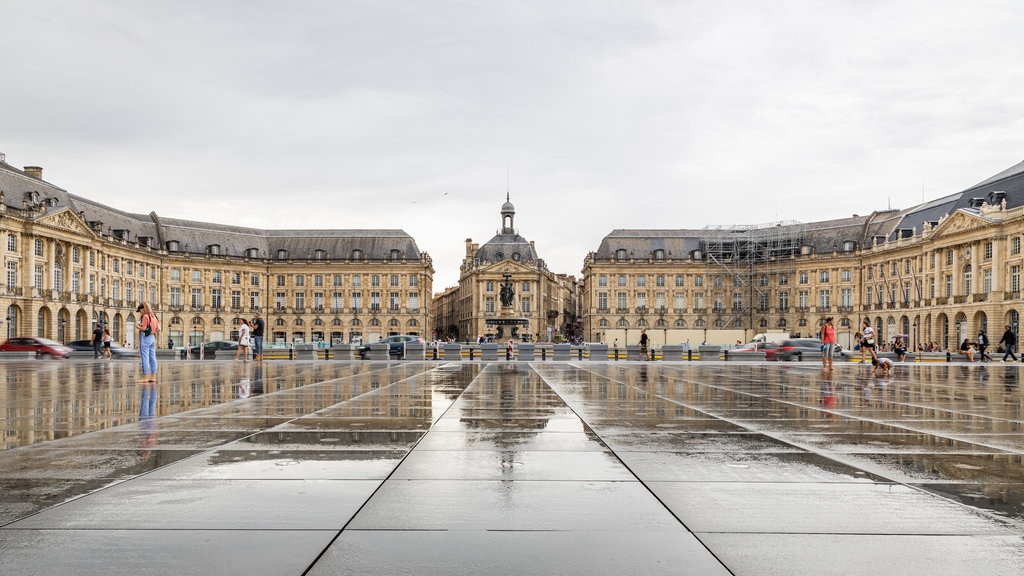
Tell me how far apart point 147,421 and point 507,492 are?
638cm

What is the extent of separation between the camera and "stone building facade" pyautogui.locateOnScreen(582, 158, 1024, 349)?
7069 centimetres

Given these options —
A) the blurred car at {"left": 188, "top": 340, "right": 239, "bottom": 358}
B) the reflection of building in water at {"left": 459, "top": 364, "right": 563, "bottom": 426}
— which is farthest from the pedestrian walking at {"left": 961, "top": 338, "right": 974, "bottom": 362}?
the blurred car at {"left": 188, "top": 340, "right": 239, "bottom": 358}

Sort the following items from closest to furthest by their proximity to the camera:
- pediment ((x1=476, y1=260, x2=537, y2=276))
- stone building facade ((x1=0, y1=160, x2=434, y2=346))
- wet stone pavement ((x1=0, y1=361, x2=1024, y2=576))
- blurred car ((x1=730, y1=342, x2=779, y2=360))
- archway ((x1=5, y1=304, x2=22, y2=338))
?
wet stone pavement ((x1=0, y1=361, x2=1024, y2=576))
blurred car ((x1=730, y1=342, x2=779, y2=360))
archway ((x1=5, y1=304, x2=22, y2=338))
stone building facade ((x1=0, y1=160, x2=434, y2=346))
pediment ((x1=476, y1=260, x2=537, y2=276))

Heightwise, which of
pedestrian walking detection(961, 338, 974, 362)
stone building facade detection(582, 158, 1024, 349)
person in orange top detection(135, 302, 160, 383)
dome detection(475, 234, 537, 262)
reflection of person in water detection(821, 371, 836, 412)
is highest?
dome detection(475, 234, 537, 262)

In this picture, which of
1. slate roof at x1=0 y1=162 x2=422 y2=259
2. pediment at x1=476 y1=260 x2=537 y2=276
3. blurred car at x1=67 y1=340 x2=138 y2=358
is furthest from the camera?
pediment at x1=476 y1=260 x2=537 y2=276

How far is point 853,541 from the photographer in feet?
15.1

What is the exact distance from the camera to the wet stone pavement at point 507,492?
14.1 feet

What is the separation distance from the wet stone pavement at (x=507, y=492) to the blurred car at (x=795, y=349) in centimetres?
3203

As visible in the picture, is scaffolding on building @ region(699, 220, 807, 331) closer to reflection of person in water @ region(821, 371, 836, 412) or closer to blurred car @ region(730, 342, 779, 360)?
blurred car @ region(730, 342, 779, 360)

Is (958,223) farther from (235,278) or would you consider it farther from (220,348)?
(235,278)

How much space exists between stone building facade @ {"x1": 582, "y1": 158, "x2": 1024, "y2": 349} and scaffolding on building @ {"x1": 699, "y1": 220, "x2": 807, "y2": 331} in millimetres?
158

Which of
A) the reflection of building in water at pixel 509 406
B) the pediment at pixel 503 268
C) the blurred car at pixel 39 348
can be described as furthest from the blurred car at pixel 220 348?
the pediment at pixel 503 268

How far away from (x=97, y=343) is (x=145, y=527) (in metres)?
42.0

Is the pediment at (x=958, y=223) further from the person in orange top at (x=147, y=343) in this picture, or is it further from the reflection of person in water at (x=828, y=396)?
the person in orange top at (x=147, y=343)
